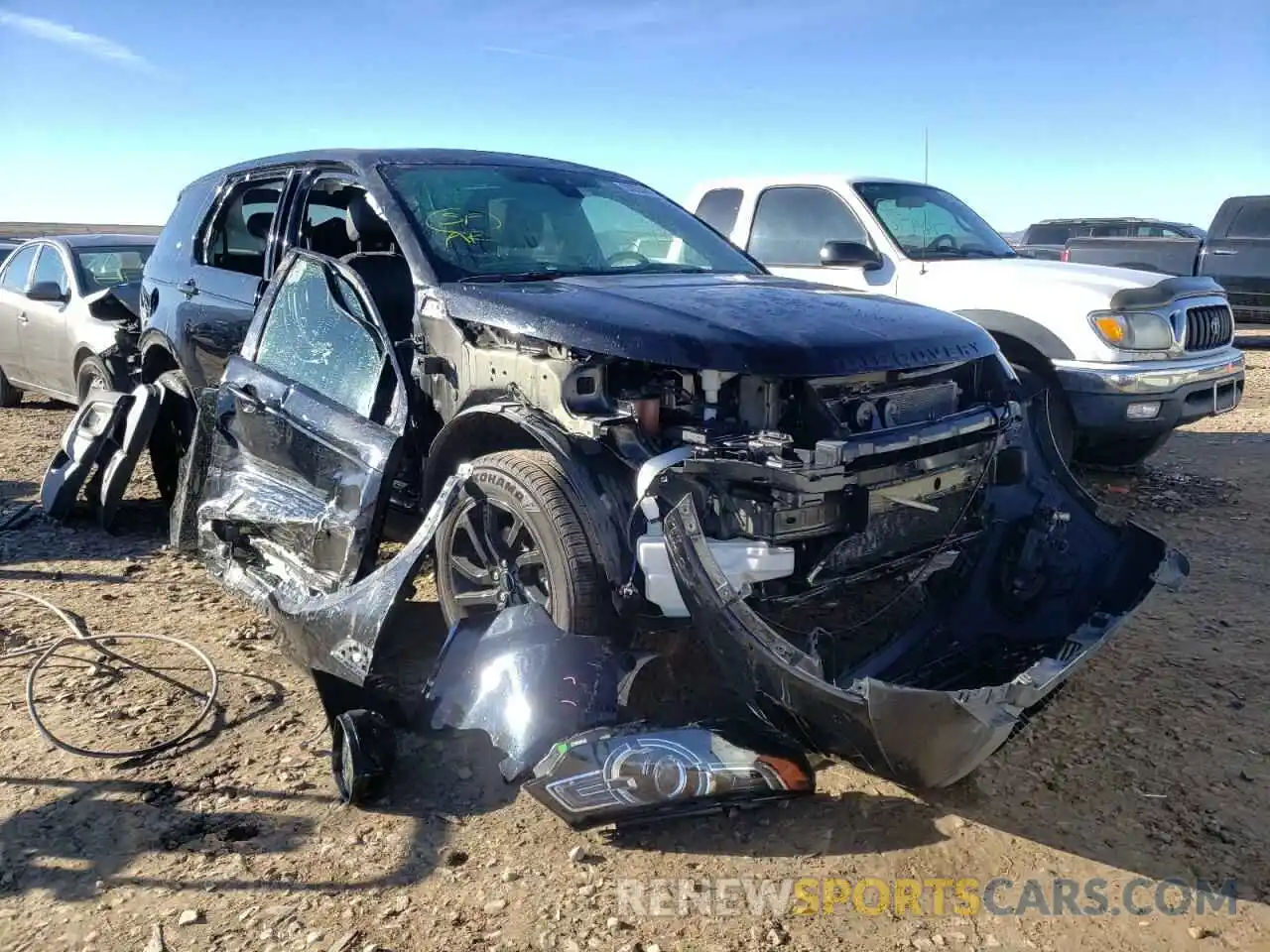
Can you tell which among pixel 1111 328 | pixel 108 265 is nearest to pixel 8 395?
pixel 108 265

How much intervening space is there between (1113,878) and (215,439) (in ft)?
12.3

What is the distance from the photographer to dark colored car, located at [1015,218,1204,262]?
1755cm

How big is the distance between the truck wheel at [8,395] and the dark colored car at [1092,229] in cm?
1524

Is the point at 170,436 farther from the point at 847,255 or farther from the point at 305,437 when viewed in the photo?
the point at 847,255

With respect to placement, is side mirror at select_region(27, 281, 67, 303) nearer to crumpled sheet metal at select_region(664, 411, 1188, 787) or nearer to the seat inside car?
the seat inside car

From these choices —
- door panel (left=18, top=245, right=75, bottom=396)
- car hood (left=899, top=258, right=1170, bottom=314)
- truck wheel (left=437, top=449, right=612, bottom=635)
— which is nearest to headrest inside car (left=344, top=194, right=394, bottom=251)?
truck wheel (left=437, top=449, right=612, bottom=635)

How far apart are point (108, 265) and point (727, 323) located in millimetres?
6818

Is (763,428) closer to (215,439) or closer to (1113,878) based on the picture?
(1113,878)

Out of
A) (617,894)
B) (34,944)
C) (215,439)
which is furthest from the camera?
(215,439)

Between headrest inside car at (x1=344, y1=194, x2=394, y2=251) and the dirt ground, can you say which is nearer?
the dirt ground

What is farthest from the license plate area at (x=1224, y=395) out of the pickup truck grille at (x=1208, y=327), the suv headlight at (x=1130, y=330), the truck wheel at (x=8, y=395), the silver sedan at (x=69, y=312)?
the truck wheel at (x=8, y=395)

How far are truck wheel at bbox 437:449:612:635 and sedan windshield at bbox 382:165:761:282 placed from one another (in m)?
0.93

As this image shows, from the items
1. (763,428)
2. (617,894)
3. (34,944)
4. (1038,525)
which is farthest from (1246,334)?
(34,944)

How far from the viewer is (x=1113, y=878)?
2.63 meters
